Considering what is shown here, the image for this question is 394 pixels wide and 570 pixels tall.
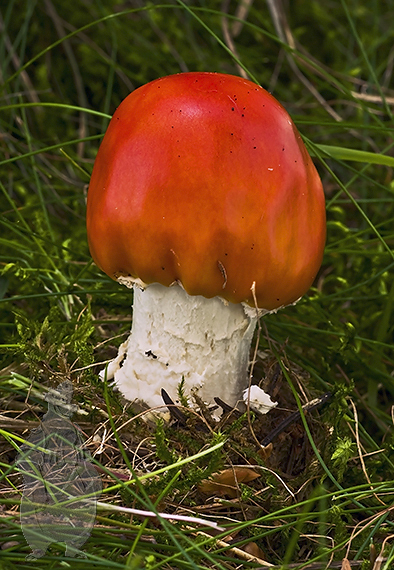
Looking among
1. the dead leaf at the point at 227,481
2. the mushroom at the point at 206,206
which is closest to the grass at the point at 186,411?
the dead leaf at the point at 227,481

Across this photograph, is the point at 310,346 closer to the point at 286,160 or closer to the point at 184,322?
the point at 184,322

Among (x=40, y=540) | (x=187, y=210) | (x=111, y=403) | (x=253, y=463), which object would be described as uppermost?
(x=187, y=210)

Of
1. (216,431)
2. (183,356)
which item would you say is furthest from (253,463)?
(183,356)

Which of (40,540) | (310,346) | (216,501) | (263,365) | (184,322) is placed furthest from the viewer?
(310,346)

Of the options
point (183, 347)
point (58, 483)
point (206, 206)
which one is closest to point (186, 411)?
point (183, 347)

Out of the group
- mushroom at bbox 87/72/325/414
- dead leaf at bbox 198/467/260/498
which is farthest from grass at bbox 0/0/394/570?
mushroom at bbox 87/72/325/414

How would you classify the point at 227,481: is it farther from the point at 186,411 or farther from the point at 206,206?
the point at 206,206
